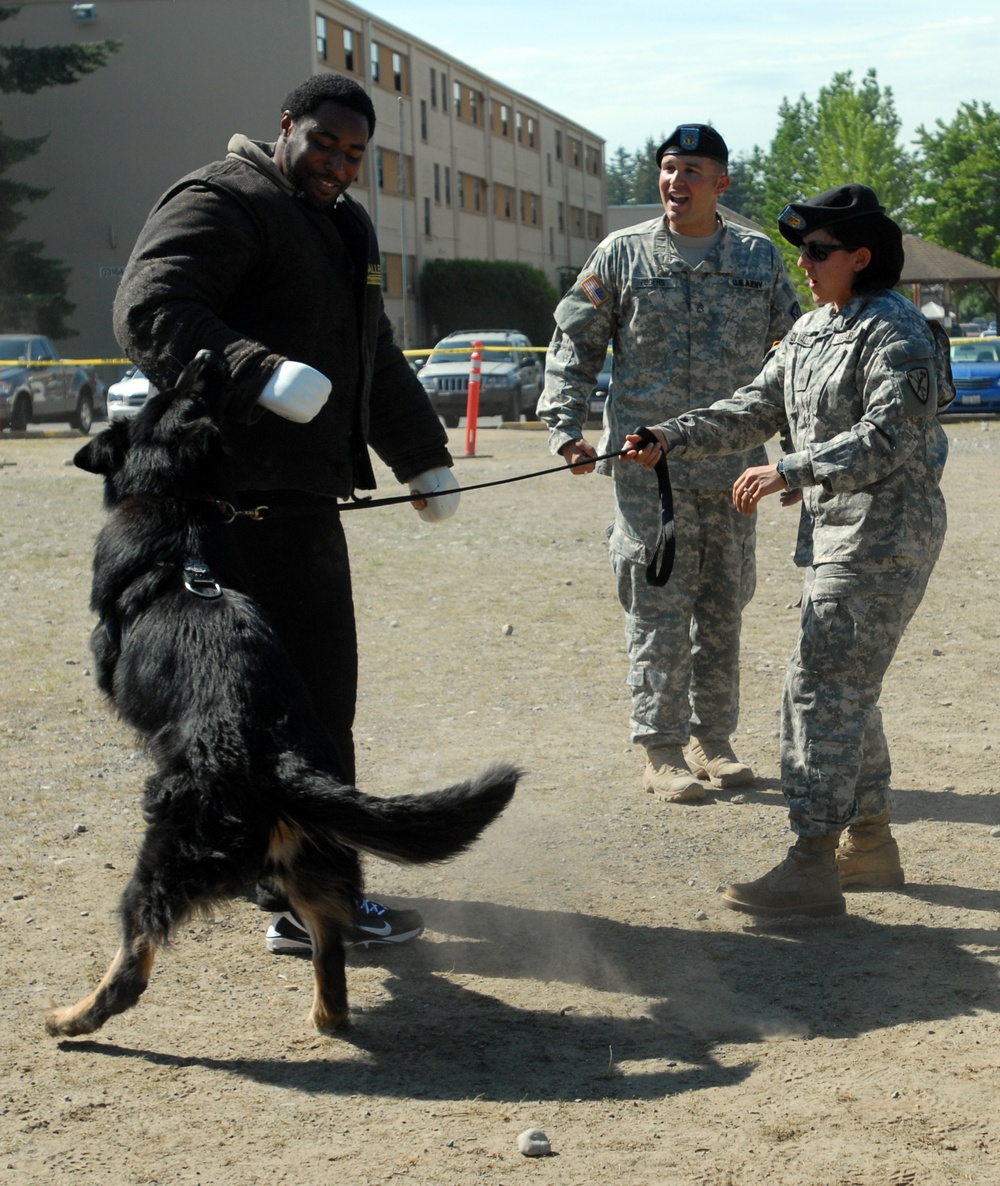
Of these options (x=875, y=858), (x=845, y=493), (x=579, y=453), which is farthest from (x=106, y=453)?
(x=875, y=858)

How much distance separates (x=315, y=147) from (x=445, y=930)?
7.49 ft

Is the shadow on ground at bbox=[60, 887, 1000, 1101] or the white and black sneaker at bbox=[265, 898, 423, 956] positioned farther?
the white and black sneaker at bbox=[265, 898, 423, 956]

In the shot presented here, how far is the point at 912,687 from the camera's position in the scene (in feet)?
22.0

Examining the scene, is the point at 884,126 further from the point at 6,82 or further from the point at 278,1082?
the point at 278,1082

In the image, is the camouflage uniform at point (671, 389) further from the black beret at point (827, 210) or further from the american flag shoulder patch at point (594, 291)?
the black beret at point (827, 210)

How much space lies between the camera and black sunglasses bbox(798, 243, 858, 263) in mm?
3869

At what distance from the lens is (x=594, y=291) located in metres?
5.34

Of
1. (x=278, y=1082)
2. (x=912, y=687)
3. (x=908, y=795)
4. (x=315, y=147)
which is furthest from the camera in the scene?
(x=912, y=687)

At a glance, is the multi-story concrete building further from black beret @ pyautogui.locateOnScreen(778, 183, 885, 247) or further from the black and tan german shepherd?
the black and tan german shepherd

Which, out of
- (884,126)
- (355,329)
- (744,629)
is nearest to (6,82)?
(884,126)

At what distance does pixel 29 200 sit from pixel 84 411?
18.5 meters

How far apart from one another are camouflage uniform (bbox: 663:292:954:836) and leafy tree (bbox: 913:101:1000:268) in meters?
50.9

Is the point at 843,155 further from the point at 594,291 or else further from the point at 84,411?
the point at 594,291

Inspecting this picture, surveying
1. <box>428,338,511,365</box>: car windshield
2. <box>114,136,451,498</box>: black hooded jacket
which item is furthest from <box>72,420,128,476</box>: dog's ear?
<box>428,338,511,365</box>: car windshield
